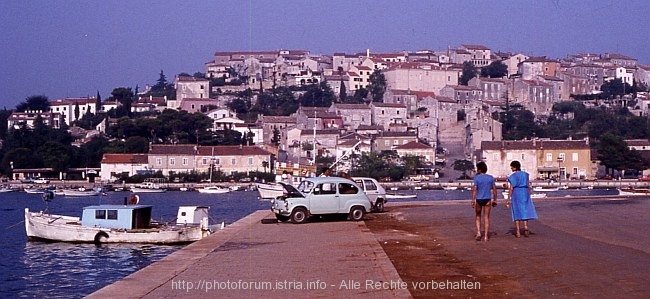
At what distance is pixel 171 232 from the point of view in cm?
3028

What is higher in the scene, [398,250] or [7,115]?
[7,115]

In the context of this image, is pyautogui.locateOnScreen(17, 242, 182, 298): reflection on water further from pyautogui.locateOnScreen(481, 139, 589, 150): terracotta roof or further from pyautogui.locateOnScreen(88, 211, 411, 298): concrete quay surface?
pyautogui.locateOnScreen(481, 139, 589, 150): terracotta roof

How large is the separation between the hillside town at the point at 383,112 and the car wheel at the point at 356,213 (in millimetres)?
49027

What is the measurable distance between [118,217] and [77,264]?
5.71m

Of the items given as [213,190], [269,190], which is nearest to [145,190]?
[213,190]

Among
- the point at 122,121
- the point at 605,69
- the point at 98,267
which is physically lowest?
the point at 98,267

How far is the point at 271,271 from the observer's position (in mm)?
11711

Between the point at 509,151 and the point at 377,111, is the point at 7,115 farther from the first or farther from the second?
the point at 509,151

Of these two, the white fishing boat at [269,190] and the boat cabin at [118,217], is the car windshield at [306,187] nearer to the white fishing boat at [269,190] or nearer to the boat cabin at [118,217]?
the boat cabin at [118,217]

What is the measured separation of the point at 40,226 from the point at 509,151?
64814mm

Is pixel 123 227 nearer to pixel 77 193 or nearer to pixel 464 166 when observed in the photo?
pixel 77 193

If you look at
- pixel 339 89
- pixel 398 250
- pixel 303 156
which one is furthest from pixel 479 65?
pixel 398 250

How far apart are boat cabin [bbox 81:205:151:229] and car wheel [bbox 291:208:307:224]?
12040 millimetres

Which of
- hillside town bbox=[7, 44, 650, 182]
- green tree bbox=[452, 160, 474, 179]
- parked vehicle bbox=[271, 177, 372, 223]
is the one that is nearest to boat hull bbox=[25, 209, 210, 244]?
parked vehicle bbox=[271, 177, 372, 223]
